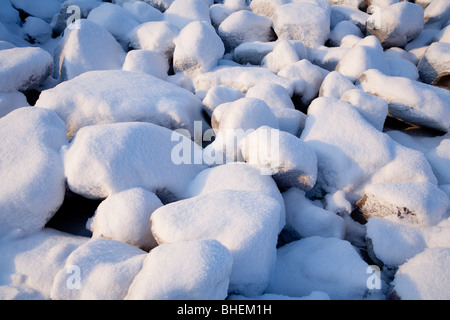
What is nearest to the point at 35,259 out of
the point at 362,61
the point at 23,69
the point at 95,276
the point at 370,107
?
the point at 95,276

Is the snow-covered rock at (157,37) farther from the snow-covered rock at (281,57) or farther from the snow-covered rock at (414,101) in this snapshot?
the snow-covered rock at (414,101)

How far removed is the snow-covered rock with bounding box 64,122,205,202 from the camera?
3.68 ft

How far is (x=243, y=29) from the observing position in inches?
84.2

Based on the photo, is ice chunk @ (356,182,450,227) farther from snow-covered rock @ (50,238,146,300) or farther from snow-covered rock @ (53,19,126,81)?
snow-covered rock @ (53,19,126,81)

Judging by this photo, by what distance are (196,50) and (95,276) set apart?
4.15 feet

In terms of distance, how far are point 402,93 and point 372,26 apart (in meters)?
0.84

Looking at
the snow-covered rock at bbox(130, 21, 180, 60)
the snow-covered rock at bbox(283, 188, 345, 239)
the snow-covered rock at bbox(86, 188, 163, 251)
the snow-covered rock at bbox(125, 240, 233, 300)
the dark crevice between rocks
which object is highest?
the snow-covered rock at bbox(130, 21, 180, 60)

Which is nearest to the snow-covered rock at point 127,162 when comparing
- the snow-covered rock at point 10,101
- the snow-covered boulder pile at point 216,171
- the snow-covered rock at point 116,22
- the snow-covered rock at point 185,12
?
the snow-covered boulder pile at point 216,171

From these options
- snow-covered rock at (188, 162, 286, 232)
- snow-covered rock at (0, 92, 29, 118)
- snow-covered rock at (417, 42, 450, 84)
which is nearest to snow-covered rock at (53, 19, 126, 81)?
snow-covered rock at (0, 92, 29, 118)

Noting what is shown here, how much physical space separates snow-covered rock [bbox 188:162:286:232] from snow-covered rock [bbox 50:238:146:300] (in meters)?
0.35

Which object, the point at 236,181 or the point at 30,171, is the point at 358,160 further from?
the point at 30,171

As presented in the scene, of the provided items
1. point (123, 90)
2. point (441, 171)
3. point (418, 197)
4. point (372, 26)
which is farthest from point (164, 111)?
point (372, 26)

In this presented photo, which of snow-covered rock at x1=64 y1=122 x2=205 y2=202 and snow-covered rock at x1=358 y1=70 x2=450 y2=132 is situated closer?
snow-covered rock at x1=64 y1=122 x2=205 y2=202
